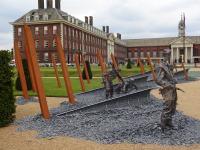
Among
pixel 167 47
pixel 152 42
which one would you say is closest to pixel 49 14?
pixel 167 47

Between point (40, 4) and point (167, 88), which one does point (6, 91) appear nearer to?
point (167, 88)

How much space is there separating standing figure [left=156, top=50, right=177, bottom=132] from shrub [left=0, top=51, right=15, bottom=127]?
4293mm

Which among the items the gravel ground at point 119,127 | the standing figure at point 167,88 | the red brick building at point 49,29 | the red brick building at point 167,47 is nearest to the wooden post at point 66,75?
the gravel ground at point 119,127

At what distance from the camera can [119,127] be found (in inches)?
349

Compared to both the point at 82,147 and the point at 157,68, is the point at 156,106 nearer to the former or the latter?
the point at 157,68

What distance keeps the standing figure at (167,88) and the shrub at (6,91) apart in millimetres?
4293

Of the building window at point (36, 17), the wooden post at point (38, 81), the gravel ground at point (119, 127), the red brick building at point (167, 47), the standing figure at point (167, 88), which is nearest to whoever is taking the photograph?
the gravel ground at point (119, 127)

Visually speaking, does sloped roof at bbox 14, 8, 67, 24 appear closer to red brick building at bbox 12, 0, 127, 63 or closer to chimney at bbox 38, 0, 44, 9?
red brick building at bbox 12, 0, 127, 63

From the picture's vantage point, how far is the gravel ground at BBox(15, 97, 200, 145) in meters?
7.78

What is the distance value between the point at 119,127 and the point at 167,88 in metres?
1.73

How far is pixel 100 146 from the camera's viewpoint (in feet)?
24.0

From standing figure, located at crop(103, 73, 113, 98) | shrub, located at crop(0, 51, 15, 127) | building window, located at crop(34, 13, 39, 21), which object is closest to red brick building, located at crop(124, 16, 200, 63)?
building window, located at crop(34, 13, 39, 21)

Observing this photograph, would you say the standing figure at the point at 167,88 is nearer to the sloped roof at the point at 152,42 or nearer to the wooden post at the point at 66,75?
the wooden post at the point at 66,75

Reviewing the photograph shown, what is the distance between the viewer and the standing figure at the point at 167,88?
311 inches
